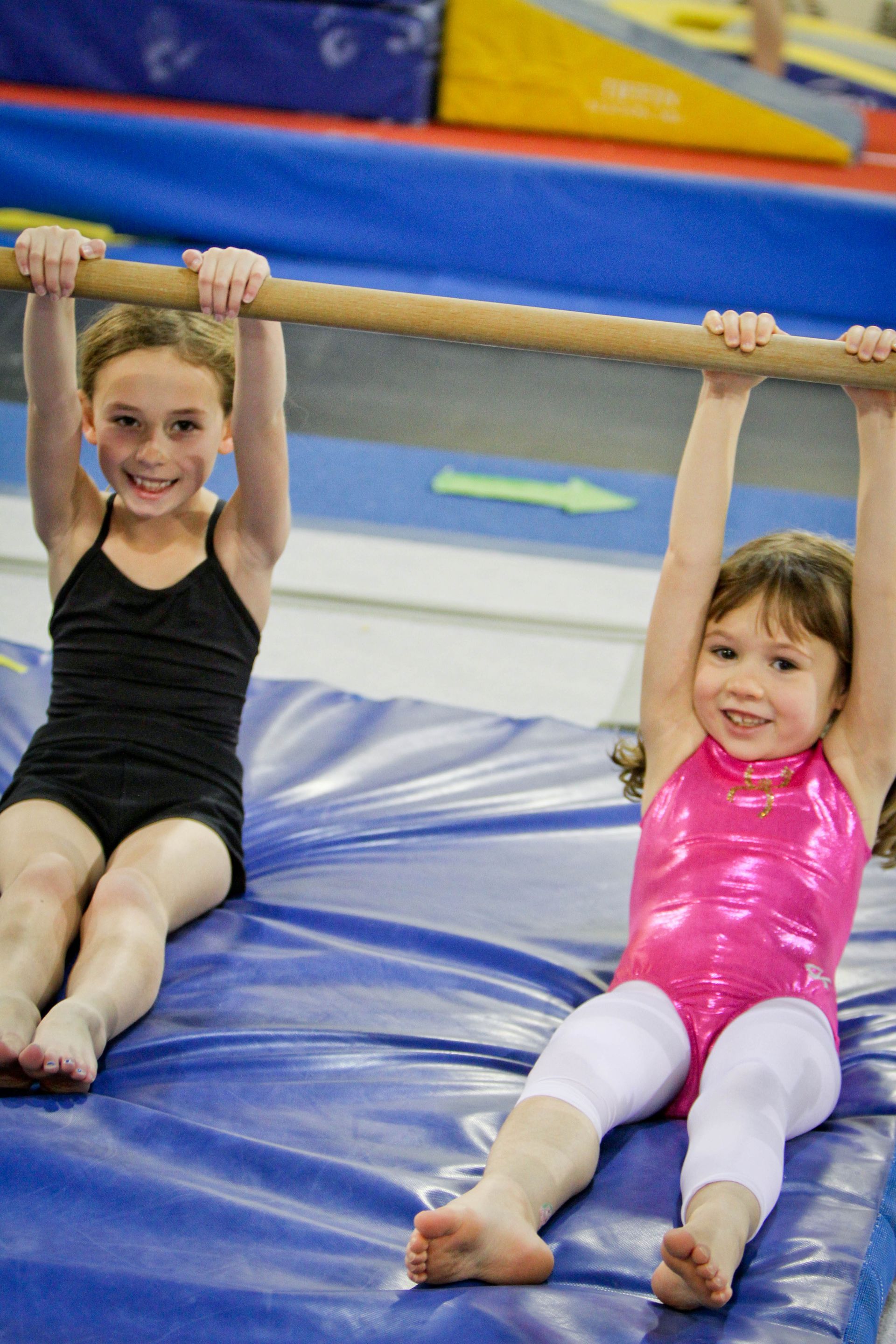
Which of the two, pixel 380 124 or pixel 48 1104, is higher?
pixel 380 124

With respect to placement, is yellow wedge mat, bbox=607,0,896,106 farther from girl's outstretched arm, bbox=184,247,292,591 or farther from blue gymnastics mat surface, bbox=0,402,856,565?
girl's outstretched arm, bbox=184,247,292,591

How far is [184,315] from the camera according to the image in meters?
1.74

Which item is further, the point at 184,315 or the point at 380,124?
the point at 380,124

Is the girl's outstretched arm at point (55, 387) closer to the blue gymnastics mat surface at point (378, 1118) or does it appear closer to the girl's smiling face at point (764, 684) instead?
the blue gymnastics mat surface at point (378, 1118)

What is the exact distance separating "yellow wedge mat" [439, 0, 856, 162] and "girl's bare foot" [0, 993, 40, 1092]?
4.86 metres

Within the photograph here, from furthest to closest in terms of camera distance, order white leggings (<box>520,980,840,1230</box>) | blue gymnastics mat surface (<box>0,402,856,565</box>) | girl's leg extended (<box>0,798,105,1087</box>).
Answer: blue gymnastics mat surface (<box>0,402,856,565</box>) < girl's leg extended (<box>0,798,105,1087</box>) < white leggings (<box>520,980,840,1230</box>)

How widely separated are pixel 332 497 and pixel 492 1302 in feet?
8.64

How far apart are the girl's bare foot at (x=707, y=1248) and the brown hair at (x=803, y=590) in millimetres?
582

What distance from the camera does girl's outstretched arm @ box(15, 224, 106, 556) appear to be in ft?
4.72

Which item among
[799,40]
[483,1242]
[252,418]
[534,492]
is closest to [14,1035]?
[483,1242]

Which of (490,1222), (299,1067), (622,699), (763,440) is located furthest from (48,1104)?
(763,440)

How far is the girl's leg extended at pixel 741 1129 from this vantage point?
111cm

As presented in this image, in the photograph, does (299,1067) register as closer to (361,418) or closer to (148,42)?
(361,418)

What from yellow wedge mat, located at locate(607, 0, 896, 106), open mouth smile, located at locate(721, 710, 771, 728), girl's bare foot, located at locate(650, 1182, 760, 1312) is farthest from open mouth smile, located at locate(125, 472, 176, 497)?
yellow wedge mat, located at locate(607, 0, 896, 106)
